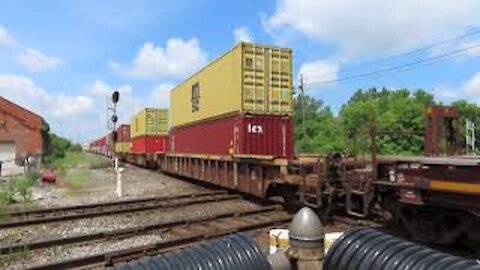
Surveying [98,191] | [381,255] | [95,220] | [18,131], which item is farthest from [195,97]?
[18,131]

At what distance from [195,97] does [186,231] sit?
10793 mm

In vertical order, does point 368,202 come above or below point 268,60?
below

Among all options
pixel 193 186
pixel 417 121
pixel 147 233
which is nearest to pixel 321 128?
pixel 417 121

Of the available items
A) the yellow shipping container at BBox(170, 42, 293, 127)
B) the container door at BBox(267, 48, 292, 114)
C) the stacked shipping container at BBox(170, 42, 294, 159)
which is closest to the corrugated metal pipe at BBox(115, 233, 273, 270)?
the stacked shipping container at BBox(170, 42, 294, 159)

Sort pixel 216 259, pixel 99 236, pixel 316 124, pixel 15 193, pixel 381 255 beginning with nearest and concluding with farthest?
pixel 381 255
pixel 216 259
pixel 99 236
pixel 15 193
pixel 316 124

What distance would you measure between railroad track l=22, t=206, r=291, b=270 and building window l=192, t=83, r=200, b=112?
8205 mm

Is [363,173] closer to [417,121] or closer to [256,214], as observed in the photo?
[256,214]

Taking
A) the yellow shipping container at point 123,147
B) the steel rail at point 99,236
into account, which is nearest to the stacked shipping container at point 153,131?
the yellow shipping container at point 123,147

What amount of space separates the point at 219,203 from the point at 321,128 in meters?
69.2

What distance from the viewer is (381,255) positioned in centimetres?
435

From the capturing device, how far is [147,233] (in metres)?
11.3

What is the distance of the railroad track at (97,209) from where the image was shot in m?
13.2

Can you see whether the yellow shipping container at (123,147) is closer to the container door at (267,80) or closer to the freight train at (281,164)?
the freight train at (281,164)

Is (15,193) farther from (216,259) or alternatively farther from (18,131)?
(18,131)
